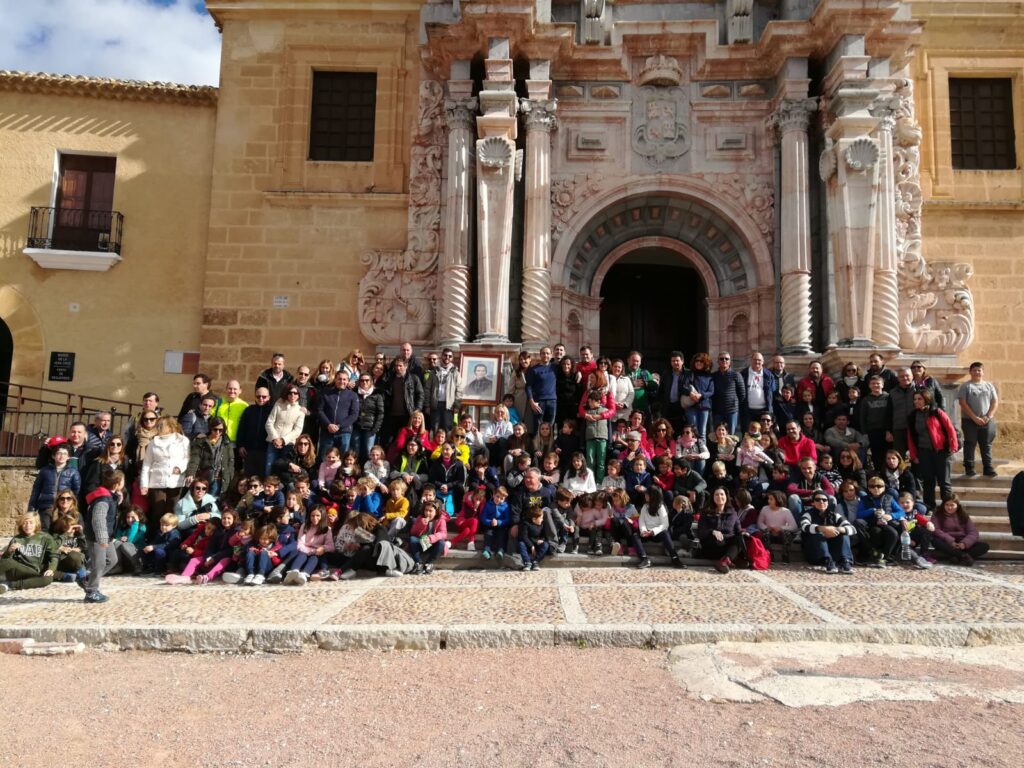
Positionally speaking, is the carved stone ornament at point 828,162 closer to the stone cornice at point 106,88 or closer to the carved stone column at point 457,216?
the carved stone column at point 457,216

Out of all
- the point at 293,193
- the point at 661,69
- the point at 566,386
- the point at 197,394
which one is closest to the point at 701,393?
the point at 566,386

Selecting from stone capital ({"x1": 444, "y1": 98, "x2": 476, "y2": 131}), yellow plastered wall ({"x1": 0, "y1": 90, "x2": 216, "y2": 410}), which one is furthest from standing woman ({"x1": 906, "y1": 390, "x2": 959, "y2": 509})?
yellow plastered wall ({"x1": 0, "y1": 90, "x2": 216, "y2": 410})

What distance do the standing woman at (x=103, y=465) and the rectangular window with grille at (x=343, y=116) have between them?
719 cm

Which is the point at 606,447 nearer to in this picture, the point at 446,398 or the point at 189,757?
the point at 446,398

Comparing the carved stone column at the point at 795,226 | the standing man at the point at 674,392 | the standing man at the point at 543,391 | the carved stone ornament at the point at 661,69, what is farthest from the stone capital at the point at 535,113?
the standing man at the point at 674,392

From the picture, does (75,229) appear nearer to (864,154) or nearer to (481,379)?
(481,379)

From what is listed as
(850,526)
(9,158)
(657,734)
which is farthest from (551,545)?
(9,158)

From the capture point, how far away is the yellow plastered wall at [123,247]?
12961 millimetres

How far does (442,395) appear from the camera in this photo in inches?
388

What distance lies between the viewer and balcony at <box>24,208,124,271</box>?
→ 1293cm

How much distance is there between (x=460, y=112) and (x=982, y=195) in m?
8.68

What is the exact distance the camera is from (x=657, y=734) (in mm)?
3439

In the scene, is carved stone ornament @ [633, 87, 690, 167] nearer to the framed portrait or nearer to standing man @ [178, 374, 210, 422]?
the framed portrait

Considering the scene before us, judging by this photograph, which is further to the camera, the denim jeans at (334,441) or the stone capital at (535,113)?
the stone capital at (535,113)
